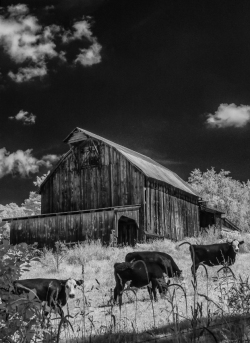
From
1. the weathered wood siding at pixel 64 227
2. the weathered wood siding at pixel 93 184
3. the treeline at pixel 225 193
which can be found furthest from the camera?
the treeline at pixel 225 193

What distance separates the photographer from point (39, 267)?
17.4 metres

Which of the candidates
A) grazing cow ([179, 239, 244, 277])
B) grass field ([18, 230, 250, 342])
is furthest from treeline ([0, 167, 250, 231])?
grazing cow ([179, 239, 244, 277])

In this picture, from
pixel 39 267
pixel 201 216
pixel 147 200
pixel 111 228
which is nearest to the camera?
pixel 39 267

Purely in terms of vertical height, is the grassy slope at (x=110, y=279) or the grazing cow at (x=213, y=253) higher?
the grazing cow at (x=213, y=253)

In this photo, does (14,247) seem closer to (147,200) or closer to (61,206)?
(147,200)

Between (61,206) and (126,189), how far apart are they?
4.94 metres

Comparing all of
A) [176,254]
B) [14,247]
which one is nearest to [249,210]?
[176,254]

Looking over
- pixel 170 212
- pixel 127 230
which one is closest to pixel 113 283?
pixel 127 230

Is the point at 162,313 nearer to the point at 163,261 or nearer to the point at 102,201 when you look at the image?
the point at 163,261

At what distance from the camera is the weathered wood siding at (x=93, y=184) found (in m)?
27.7

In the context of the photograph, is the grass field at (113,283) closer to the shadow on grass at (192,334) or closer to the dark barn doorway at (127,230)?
the shadow on grass at (192,334)

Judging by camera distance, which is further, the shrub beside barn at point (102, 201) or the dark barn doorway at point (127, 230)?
the dark barn doorway at point (127, 230)

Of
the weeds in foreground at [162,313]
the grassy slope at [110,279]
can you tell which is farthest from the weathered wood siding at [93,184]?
the weeds in foreground at [162,313]

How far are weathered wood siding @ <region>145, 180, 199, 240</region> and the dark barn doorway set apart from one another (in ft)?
4.44
